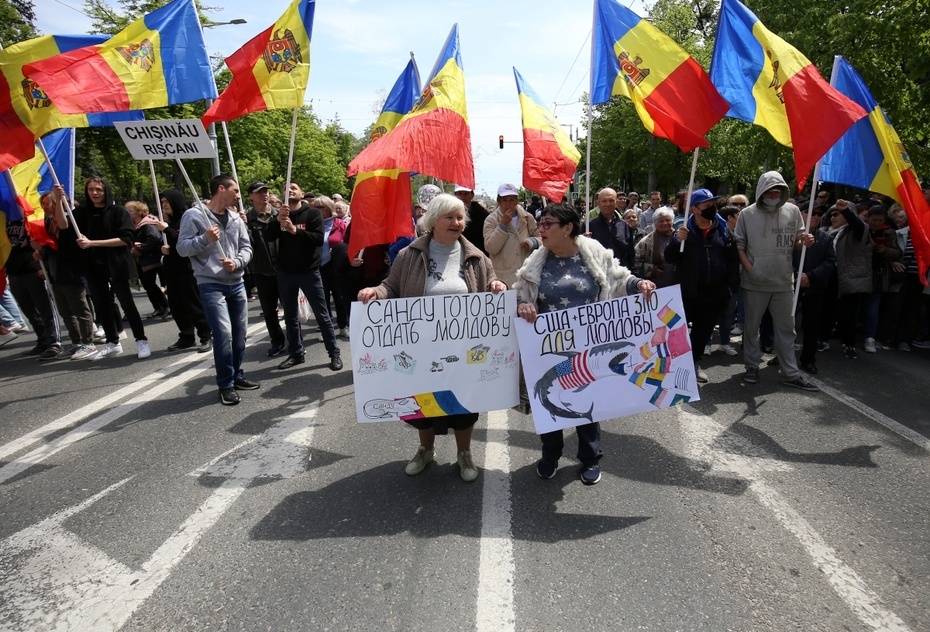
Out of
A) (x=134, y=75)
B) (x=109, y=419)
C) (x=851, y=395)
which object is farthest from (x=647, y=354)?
(x=134, y=75)

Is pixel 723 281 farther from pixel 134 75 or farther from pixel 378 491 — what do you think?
pixel 134 75

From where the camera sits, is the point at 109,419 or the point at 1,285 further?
the point at 1,285

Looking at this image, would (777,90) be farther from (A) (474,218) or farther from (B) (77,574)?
(B) (77,574)

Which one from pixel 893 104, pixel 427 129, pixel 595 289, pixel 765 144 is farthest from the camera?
Answer: pixel 765 144

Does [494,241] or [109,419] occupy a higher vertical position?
[494,241]

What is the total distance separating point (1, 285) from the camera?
589 cm

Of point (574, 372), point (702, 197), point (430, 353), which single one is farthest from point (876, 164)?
point (430, 353)

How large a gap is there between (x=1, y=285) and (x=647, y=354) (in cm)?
688

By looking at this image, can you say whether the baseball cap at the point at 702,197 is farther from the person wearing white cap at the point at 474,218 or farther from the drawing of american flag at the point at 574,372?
the drawing of american flag at the point at 574,372

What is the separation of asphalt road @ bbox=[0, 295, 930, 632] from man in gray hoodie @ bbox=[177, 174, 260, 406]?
20.7 inches

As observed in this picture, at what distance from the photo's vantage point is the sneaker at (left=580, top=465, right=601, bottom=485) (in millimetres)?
3541

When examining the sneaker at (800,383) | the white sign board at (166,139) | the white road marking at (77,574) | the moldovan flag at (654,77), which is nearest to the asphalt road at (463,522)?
the white road marking at (77,574)

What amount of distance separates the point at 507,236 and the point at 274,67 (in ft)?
10.1

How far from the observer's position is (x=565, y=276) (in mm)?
3422
